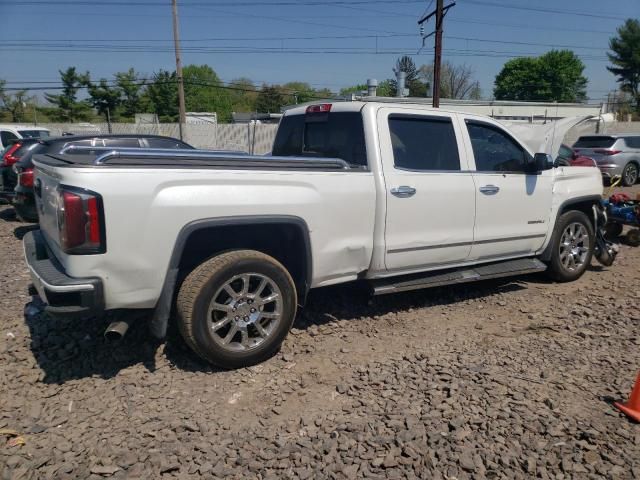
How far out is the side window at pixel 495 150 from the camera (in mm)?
4930

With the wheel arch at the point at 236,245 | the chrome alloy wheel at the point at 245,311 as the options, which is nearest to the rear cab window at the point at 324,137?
the wheel arch at the point at 236,245

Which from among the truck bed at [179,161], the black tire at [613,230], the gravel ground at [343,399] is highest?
the truck bed at [179,161]

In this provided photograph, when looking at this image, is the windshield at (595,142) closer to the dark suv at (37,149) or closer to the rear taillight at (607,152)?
the rear taillight at (607,152)

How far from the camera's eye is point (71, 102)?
48.7 metres

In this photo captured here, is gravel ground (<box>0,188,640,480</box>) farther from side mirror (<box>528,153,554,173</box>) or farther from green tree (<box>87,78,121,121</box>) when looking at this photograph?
green tree (<box>87,78,121,121</box>)

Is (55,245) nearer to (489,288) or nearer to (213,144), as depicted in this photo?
(489,288)

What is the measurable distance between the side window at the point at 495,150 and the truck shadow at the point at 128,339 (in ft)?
4.67

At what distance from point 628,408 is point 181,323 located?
2.89 meters

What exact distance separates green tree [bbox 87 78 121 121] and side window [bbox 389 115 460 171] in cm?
4964

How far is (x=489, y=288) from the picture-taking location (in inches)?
224

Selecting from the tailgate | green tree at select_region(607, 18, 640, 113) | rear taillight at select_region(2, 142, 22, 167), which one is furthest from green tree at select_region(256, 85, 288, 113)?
the tailgate

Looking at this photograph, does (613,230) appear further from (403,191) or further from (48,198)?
(48,198)

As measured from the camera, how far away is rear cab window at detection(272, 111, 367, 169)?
4.34 meters

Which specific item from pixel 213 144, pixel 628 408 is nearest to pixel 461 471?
pixel 628 408
